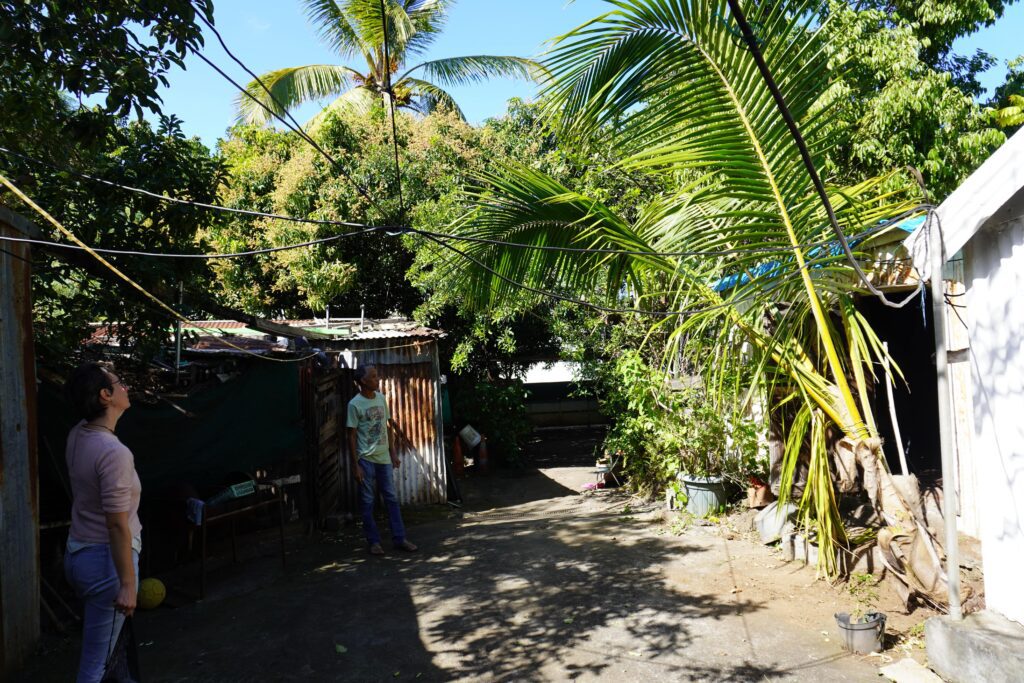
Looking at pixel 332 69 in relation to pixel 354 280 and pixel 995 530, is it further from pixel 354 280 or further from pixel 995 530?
pixel 995 530

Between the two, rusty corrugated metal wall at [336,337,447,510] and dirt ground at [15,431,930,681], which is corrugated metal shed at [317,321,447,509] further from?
dirt ground at [15,431,930,681]

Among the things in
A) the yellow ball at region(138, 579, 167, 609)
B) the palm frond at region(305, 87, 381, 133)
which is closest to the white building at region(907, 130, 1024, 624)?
the yellow ball at region(138, 579, 167, 609)

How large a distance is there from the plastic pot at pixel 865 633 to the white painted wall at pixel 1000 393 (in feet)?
2.10

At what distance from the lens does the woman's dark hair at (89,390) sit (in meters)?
3.18

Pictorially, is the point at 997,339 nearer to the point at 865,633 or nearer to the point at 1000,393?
the point at 1000,393

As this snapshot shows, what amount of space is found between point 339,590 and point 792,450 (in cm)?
382

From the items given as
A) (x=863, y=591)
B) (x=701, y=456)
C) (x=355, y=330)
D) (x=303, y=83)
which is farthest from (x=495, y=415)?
(x=303, y=83)

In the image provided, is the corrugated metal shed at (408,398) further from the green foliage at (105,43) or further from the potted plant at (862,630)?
the potted plant at (862,630)

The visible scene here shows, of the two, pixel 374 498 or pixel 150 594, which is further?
pixel 374 498

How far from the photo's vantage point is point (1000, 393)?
4102 mm

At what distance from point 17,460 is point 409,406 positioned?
4.76 meters

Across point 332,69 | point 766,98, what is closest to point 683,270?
point 766,98

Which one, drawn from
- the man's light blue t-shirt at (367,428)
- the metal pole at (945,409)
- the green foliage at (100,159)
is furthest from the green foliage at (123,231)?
the metal pole at (945,409)

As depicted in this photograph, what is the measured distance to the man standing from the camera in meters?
6.85
